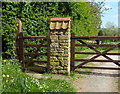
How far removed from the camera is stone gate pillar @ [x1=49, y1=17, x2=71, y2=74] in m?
5.68

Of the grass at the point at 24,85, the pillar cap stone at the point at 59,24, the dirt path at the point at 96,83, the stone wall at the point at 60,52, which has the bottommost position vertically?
the dirt path at the point at 96,83

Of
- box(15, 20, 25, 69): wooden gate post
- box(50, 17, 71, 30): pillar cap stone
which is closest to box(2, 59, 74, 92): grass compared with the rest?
box(15, 20, 25, 69): wooden gate post

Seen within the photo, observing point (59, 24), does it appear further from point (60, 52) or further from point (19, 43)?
point (19, 43)

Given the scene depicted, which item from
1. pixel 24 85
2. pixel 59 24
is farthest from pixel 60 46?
pixel 24 85

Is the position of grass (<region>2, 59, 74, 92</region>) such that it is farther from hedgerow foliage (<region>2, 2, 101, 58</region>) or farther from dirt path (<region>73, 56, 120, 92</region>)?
hedgerow foliage (<region>2, 2, 101, 58</region>)

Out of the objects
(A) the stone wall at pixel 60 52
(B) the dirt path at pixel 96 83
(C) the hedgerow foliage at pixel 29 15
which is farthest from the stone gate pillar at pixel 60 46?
(C) the hedgerow foliage at pixel 29 15

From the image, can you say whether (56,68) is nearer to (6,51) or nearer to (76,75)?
(76,75)

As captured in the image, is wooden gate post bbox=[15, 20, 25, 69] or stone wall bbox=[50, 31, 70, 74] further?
wooden gate post bbox=[15, 20, 25, 69]

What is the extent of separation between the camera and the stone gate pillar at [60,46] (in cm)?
568

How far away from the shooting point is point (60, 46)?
18.8 feet

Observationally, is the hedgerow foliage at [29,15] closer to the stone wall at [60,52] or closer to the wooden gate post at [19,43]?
the wooden gate post at [19,43]

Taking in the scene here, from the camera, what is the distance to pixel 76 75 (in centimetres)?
577

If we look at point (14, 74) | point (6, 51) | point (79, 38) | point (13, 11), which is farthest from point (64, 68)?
point (13, 11)

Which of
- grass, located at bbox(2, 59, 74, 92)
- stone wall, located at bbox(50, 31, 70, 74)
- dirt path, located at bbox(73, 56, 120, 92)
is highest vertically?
stone wall, located at bbox(50, 31, 70, 74)
